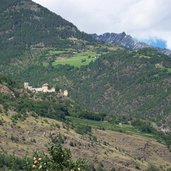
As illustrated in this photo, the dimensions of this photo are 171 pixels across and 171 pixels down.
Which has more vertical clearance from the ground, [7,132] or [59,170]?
[7,132]

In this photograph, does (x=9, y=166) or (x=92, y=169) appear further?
(x=92, y=169)

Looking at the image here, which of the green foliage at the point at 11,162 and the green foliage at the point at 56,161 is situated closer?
the green foliage at the point at 56,161

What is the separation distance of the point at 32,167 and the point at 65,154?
3.37 meters

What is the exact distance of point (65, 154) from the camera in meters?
57.8

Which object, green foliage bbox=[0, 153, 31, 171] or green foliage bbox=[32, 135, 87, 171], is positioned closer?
green foliage bbox=[32, 135, 87, 171]

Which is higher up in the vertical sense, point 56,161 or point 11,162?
point 11,162

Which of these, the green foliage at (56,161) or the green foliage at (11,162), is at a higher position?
the green foliage at (11,162)

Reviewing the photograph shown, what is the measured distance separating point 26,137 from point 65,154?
143m

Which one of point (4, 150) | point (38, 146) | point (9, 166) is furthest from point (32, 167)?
point (38, 146)

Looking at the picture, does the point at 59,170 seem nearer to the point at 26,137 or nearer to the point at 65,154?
the point at 65,154

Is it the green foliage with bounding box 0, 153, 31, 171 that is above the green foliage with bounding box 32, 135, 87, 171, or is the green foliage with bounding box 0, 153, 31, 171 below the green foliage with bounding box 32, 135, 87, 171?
above

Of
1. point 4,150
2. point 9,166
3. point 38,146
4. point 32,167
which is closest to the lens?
point 32,167

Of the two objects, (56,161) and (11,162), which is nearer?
(56,161)

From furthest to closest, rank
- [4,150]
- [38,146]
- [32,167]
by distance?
[38,146], [4,150], [32,167]
